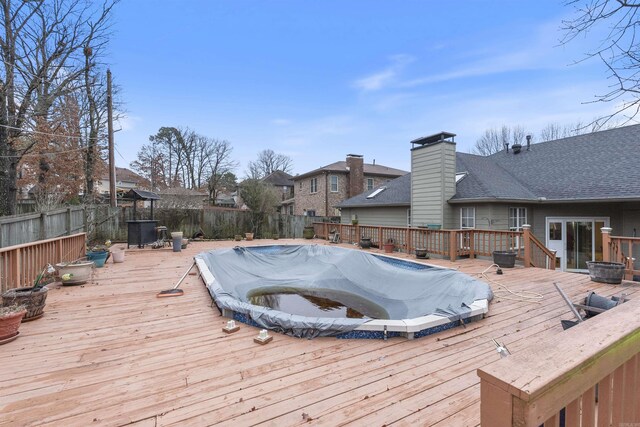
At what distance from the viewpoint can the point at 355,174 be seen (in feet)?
63.2

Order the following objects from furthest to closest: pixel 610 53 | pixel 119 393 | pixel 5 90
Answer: pixel 5 90, pixel 610 53, pixel 119 393

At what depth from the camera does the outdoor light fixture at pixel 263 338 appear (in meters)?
3.03

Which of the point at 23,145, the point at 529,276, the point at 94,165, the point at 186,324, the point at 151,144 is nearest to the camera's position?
the point at 186,324

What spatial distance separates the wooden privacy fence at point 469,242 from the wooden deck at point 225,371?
3.57m

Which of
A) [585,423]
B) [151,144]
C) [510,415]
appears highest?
[151,144]

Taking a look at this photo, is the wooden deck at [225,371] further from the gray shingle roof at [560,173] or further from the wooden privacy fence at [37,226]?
the gray shingle roof at [560,173]

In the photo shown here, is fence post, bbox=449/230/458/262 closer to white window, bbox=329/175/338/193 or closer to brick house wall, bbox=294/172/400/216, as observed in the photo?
brick house wall, bbox=294/172/400/216

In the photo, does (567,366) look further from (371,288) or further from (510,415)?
(371,288)

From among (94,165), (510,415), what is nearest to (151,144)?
(94,165)

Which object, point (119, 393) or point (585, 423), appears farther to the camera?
point (119, 393)

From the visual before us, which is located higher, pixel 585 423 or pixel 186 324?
pixel 585 423

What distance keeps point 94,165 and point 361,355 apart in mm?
15996

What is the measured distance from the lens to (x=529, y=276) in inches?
236

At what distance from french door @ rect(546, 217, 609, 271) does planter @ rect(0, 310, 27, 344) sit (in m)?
13.0
